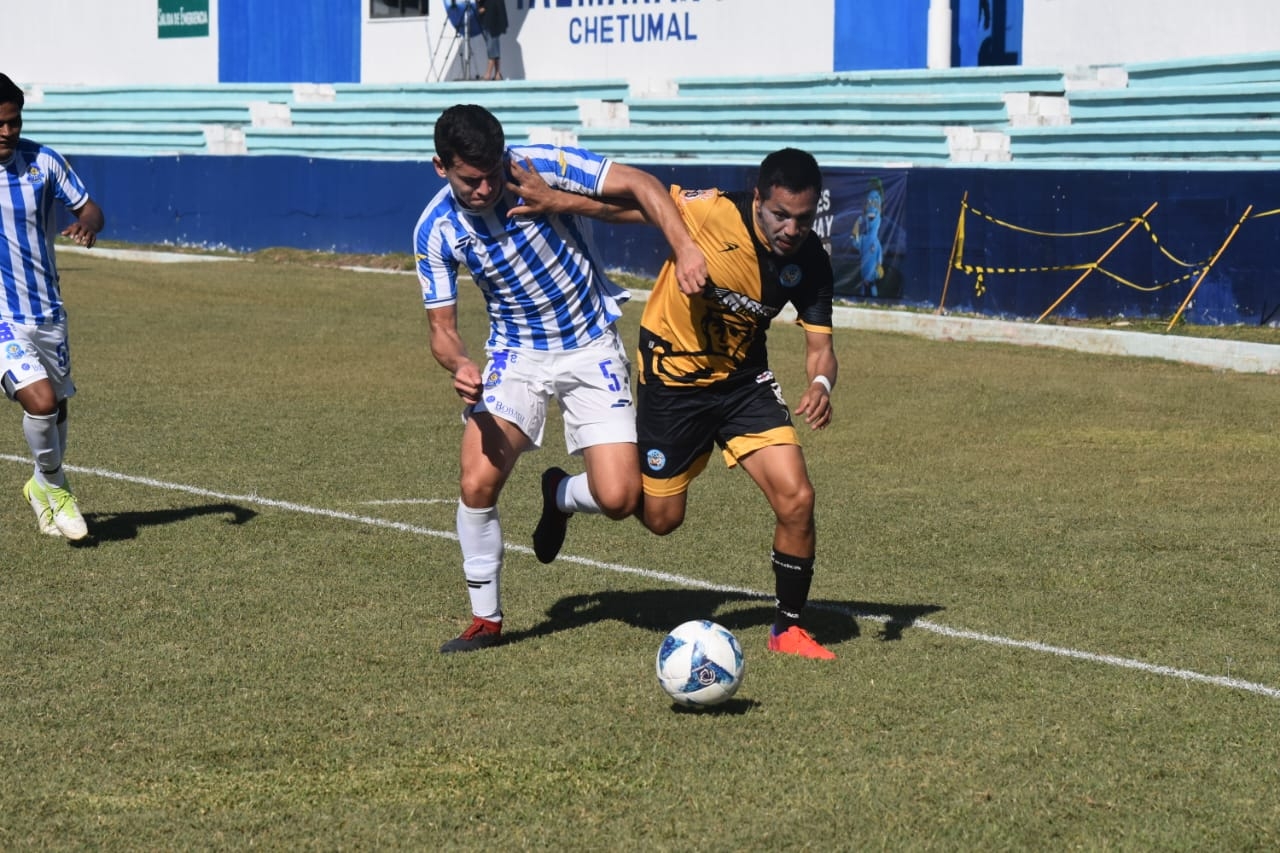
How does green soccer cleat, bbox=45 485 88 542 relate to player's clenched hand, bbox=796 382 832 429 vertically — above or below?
below

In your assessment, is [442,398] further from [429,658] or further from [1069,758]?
[1069,758]

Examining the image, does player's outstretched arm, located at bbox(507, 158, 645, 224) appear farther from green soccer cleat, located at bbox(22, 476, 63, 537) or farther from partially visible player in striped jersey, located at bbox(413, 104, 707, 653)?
green soccer cleat, located at bbox(22, 476, 63, 537)

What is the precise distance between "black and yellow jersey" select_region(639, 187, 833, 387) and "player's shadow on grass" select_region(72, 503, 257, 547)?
3530 millimetres

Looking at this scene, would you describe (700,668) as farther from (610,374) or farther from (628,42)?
(628,42)

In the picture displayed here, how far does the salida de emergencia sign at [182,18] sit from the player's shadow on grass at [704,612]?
35477 mm

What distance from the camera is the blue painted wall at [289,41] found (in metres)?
38.4

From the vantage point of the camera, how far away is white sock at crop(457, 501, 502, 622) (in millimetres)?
7137

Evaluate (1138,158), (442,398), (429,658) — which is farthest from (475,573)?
(1138,158)

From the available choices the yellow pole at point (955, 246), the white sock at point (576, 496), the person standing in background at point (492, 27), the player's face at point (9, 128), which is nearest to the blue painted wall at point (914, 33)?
the person standing in background at point (492, 27)

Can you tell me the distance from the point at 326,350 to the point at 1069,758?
13.8 metres

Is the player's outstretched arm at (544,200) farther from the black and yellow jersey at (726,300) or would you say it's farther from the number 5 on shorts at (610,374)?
the number 5 on shorts at (610,374)

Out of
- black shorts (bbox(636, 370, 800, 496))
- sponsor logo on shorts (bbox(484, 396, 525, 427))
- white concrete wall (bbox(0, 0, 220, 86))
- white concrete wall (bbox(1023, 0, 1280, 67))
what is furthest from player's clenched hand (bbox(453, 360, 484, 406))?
white concrete wall (bbox(0, 0, 220, 86))

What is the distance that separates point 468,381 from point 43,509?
3.66m

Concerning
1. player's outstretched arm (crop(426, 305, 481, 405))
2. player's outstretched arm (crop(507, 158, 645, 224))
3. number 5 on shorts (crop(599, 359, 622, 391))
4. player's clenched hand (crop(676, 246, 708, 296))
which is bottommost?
number 5 on shorts (crop(599, 359, 622, 391))
